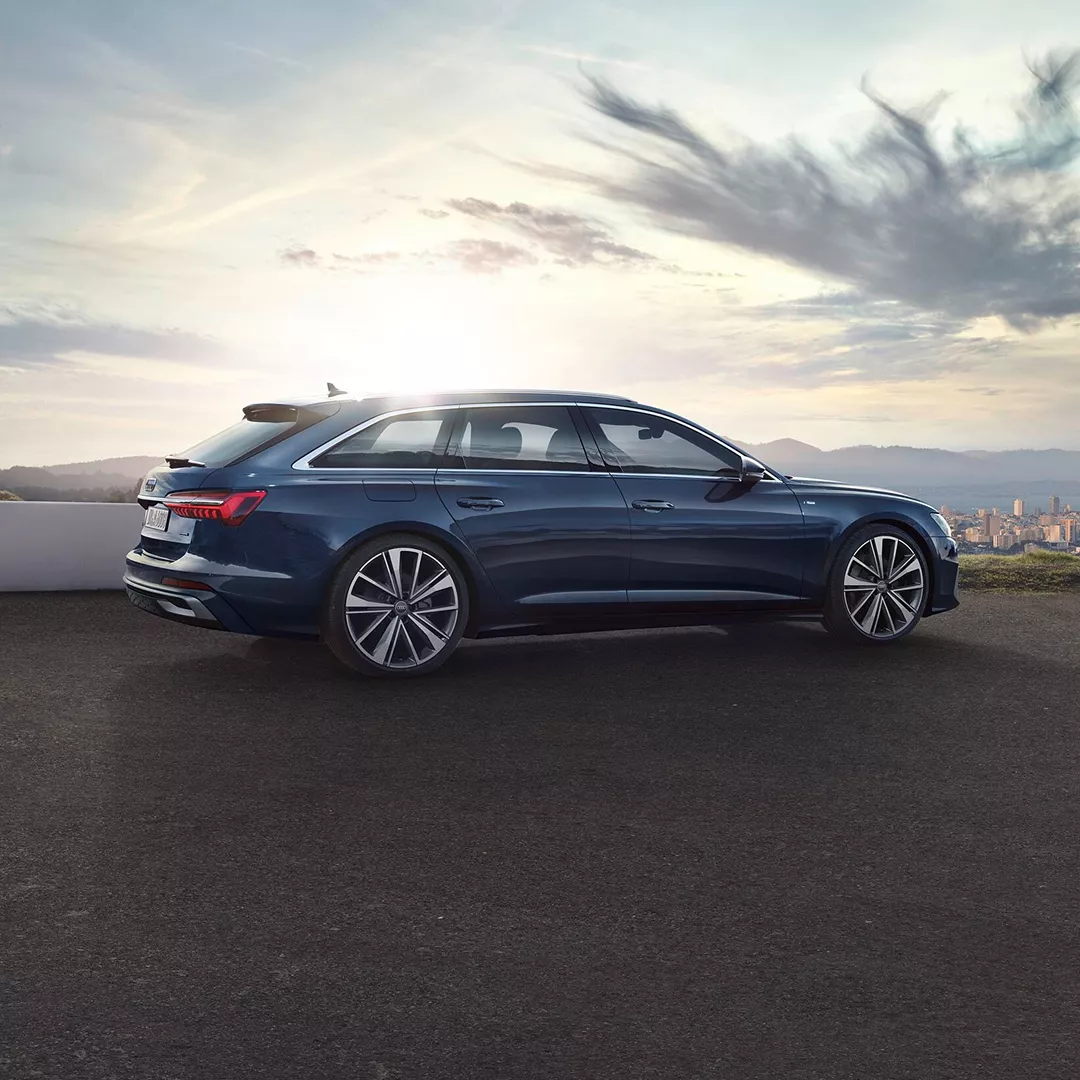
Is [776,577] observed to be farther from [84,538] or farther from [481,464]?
[84,538]

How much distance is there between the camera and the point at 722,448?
9.15m

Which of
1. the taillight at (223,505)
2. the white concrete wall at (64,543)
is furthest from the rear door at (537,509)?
the white concrete wall at (64,543)

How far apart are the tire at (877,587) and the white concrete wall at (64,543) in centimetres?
677

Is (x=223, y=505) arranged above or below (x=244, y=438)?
below

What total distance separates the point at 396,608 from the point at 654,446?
2.11 m

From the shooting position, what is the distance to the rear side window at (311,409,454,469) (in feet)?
26.4

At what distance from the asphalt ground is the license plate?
92 cm

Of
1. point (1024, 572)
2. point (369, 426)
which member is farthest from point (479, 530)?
point (1024, 572)

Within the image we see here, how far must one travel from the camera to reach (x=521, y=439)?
8.54m

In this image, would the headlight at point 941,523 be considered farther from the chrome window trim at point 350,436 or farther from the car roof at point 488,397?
the chrome window trim at point 350,436

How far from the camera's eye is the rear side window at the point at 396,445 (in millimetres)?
8047

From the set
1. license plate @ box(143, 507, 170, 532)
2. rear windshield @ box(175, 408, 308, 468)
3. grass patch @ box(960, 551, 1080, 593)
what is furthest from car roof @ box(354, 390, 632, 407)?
grass patch @ box(960, 551, 1080, 593)

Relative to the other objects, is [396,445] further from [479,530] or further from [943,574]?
[943,574]

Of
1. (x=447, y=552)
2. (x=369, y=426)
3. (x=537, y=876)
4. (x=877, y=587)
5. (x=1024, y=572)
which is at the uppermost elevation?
(x=369, y=426)
